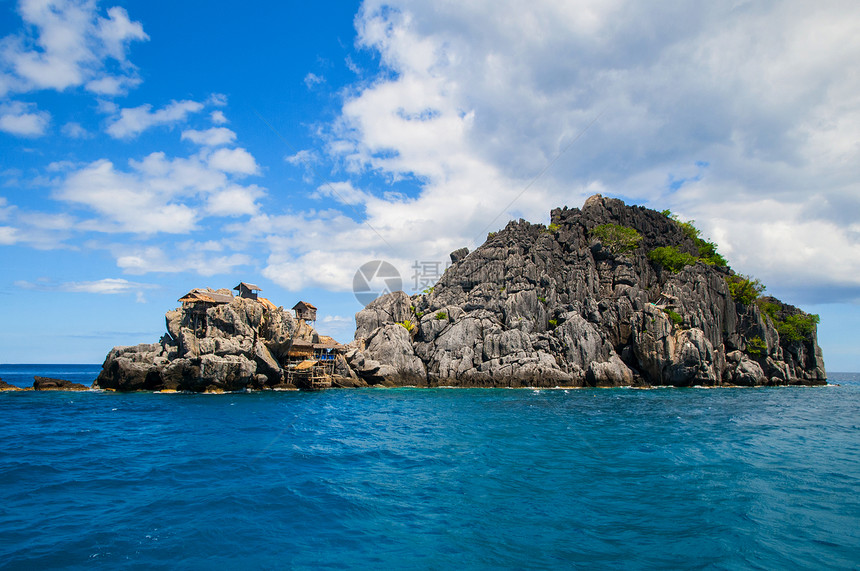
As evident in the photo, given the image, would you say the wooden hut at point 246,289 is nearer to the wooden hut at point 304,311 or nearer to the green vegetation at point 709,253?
the wooden hut at point 304,311

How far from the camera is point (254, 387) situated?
177 ft

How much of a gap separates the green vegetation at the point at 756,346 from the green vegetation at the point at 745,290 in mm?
6698

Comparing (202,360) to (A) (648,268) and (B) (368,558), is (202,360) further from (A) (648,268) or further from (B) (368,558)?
(A) (648,268)

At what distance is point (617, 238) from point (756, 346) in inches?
1069

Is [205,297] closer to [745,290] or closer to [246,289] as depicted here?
[246,289]

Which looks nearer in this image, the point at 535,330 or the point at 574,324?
the point at 574,324

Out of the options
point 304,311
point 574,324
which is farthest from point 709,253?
point 304,311

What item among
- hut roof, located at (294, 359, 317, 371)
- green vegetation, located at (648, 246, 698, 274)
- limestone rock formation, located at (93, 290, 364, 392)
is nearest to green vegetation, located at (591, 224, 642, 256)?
green vegetation, located at (648, 246, 698, 274)

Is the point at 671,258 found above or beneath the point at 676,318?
above

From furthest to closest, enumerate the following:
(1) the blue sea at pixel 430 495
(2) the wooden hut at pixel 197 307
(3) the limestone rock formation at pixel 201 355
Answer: (2) the wooden hut at pixel 197 307
(3) the limestone rock formation at pixel 201 355
(1) the blue sea at pixel 430 495

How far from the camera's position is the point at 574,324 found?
6350 centimetres

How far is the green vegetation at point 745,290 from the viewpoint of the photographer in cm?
7150

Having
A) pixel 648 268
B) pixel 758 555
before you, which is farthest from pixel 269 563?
pixel 648 268

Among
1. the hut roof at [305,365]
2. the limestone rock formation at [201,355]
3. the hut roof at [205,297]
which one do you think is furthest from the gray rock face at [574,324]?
the hut roof at [205,297]
